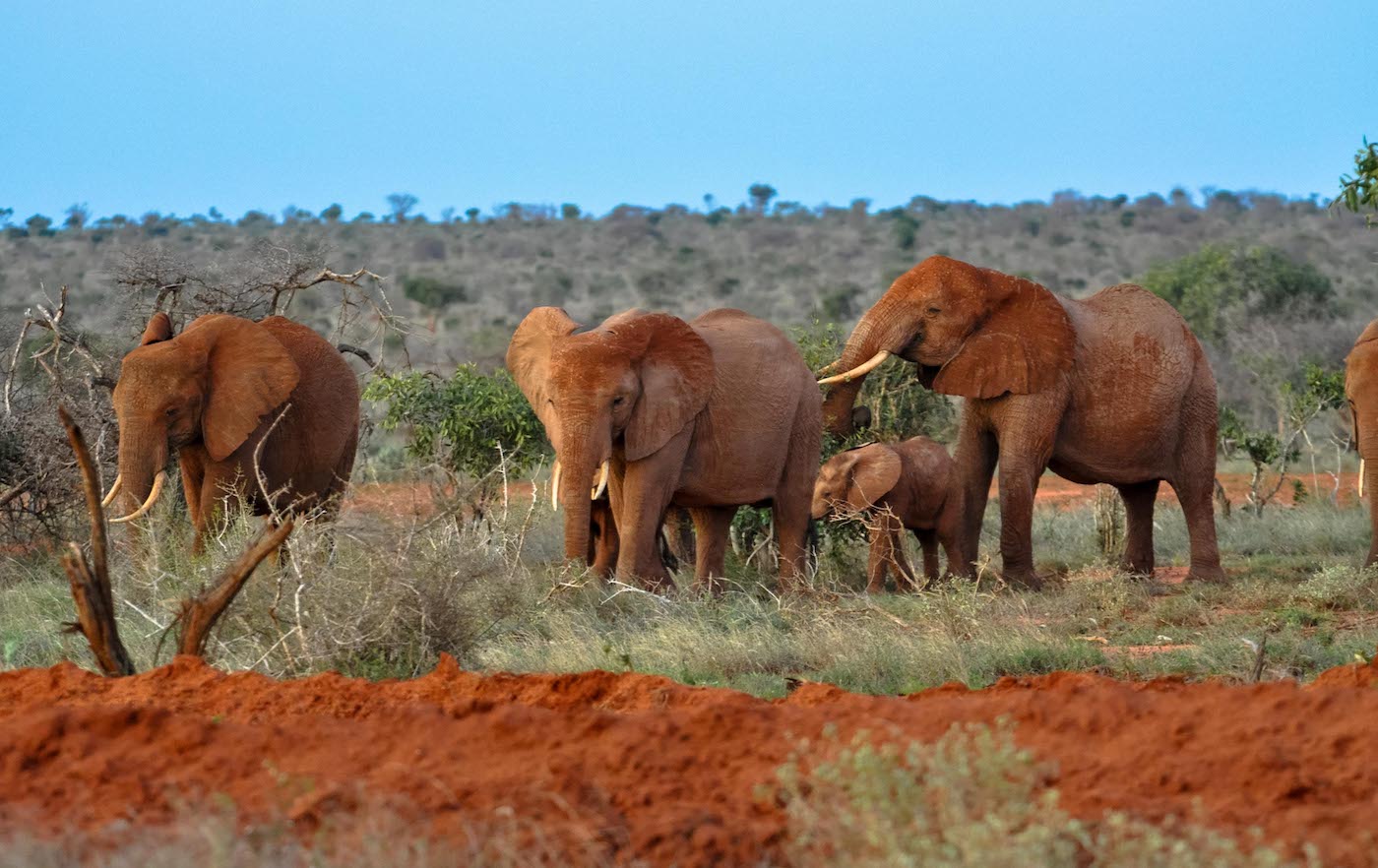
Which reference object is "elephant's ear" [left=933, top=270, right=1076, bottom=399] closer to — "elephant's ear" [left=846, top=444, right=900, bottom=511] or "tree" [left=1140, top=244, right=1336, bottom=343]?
"elephant's ear" [left=846, top=444, right=900, bottom=511]

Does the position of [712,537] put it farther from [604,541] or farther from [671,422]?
[671,422]

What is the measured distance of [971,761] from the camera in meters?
4.48

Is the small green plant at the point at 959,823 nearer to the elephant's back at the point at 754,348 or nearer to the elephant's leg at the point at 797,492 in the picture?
the elephant's back at the point at 754,348

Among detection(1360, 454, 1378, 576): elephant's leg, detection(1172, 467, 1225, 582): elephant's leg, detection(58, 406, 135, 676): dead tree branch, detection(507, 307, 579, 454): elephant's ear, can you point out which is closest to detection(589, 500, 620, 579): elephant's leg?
detection(507, 307, 579, 454): elephant's ear

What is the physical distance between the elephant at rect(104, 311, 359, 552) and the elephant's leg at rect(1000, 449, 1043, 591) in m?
4.72

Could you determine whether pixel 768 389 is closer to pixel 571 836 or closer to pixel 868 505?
pixel 868 505

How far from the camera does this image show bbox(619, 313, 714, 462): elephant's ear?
11.7 m

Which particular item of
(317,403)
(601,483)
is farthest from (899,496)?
(317,403)

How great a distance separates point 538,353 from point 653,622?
8.36ft

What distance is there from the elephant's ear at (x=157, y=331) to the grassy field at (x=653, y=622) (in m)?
1.29

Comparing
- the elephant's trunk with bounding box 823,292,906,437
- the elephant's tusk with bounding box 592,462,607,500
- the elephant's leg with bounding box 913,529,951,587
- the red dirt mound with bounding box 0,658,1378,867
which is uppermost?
the elephant's trunk with bounding box 823,292,906,437

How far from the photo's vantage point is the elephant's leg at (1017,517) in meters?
12.5

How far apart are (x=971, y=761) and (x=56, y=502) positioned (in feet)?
38.6

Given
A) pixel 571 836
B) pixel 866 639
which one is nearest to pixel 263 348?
pixel 866 639
